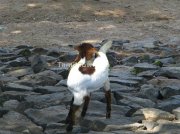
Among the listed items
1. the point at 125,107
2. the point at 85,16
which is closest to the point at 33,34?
the point at 85,16

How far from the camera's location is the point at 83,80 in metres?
3.79

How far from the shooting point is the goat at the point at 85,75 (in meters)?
3.80

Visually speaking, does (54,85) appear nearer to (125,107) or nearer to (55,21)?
(125,107)

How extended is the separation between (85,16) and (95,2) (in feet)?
4.38

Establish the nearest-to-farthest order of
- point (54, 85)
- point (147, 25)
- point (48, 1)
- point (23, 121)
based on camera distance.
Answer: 1. point (23, 121)
2. point (54, 85)
3. point (147, 25)
4. point (48, 1)

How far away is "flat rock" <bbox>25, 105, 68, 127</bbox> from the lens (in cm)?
425

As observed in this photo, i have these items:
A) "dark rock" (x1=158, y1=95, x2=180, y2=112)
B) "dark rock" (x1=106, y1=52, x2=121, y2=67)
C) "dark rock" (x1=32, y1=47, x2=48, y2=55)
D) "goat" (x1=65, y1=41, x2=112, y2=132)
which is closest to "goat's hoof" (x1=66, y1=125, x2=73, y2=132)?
"goat" (x1=65, y1=41, x2=112, y2=132)

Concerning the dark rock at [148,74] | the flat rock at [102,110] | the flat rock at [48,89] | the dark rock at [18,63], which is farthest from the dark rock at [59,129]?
→ the dark rock at [18,63]

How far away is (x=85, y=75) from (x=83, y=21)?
8.00 metres

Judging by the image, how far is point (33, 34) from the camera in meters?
9.91

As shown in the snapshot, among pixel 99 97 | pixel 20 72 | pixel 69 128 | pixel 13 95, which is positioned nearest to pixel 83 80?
pixel 69 128

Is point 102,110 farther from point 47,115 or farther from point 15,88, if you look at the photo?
point 15,88

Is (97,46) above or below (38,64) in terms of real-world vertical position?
below

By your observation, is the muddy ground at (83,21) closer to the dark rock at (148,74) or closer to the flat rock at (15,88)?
the dark rock at (148,74)
